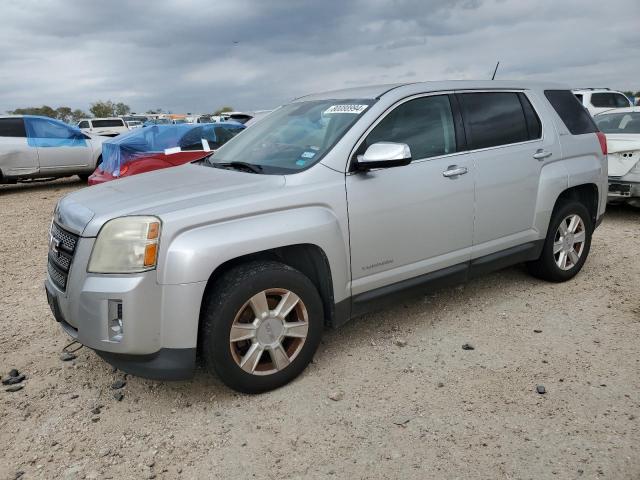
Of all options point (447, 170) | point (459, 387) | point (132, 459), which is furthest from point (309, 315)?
point (447, 170)

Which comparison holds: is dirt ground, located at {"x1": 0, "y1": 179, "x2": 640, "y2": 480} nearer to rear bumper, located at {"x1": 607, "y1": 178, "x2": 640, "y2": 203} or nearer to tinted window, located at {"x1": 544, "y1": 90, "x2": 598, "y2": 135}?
tinted window, located at {"x1": 544, "y1": 90, "x2": 598, "y2": 135}

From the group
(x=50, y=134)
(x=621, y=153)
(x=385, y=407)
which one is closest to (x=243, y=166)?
(x=385, y=407)

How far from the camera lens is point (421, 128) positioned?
3719 mm

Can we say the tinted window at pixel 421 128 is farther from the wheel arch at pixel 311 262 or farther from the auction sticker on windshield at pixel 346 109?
the wheel arch at pixel 311 262

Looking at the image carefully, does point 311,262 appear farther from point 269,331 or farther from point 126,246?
point 126,246

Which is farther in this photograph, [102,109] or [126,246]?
[102,109]

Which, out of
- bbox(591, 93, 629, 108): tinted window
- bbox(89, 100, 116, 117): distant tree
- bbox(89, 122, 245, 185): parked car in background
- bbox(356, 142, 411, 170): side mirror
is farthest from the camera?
bbox(89, 100, 116, 117): distant tree

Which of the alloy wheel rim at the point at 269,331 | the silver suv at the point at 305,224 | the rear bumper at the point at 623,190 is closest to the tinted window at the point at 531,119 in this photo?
the silver suv at the point at 305,224

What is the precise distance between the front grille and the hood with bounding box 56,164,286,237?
0.22 ft

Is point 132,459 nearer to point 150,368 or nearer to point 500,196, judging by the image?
point 150,368

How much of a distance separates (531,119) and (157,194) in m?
3.07

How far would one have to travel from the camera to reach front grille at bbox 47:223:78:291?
2947 mm

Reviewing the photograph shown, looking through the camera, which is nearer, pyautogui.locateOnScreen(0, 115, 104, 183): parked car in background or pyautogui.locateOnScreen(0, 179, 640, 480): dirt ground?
pyautogui.locateOnScreen(0, 179, 640, 480): dirt ground

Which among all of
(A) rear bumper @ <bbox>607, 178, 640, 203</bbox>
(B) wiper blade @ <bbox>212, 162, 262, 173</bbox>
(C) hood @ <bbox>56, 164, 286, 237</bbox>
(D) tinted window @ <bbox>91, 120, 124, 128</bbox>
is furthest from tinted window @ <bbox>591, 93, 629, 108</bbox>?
(D) tinted window @ <bbox>91, 120, 124, 128</bbox>
